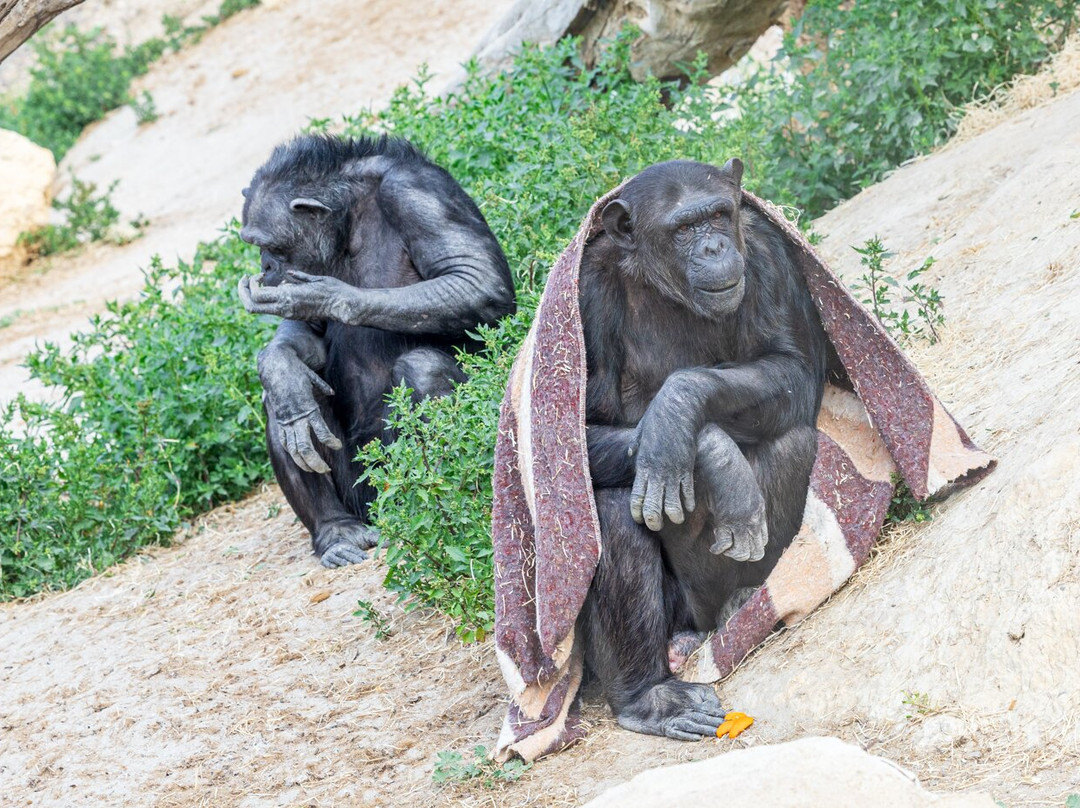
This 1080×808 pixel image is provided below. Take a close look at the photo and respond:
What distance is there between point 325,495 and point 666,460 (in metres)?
2.69

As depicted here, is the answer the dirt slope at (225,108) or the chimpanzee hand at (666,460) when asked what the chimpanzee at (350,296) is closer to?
the chimpanzee hand at (666,460)

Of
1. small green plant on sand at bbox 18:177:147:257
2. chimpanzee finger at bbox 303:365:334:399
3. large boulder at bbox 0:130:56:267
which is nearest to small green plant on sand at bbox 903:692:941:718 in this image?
chimpanzee finger at bbox 303:365:334:399

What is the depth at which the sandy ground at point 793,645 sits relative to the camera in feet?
11.9

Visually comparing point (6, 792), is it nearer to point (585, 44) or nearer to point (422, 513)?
point (422, 513)

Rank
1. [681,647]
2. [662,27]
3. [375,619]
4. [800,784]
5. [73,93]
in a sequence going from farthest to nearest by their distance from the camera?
[73,93], [662,27], [375,619], [681,647], [800,784]

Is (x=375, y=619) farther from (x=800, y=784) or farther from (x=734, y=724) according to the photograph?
(x=800, y=784)

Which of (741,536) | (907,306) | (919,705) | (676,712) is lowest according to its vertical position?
(919,705)

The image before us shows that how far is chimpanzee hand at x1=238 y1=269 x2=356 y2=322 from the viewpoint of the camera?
5.60 meters

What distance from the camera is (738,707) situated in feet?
13.0

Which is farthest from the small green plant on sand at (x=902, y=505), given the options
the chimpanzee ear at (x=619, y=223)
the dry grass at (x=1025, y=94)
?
the dry grass at (x=1025, y=94)

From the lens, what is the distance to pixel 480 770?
12.9 ft

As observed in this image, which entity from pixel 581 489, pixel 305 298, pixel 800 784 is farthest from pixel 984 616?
pixel 305 298

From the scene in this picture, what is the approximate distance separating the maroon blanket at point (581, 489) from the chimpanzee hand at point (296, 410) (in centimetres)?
182

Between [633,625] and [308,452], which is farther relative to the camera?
[308,452]
